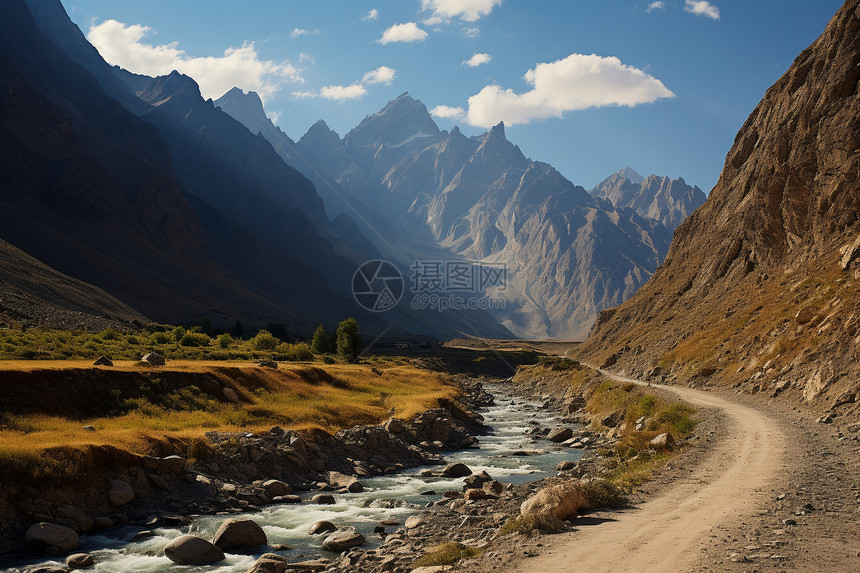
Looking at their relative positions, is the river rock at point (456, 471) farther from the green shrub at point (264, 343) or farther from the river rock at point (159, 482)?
the green shrub at point (264, 343)

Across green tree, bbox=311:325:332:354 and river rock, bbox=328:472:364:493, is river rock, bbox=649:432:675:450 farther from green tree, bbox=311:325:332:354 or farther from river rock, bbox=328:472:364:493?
green tree, bbox=311:325:332:354

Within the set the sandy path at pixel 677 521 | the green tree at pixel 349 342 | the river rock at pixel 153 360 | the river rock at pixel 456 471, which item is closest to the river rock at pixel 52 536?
the sandy path at pixel 677 521

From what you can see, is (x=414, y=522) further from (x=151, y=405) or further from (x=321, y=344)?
(x=321, y=344)

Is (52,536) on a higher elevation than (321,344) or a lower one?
higher

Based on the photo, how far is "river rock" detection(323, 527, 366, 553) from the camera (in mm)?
18812

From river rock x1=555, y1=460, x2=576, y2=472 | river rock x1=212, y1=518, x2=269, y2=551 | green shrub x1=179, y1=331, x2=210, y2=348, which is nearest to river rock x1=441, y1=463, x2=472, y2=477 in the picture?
river rock x1=555, y1=460, x2=576, y2=472

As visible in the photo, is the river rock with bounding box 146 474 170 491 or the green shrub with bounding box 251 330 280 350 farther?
the green shrub with bounding box 251 330 280 350

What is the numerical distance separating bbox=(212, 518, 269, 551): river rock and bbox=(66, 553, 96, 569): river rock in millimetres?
3605

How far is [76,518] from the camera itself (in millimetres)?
19766

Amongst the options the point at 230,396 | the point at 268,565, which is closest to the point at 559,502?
the point at 268,565

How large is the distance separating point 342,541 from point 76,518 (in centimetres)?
954

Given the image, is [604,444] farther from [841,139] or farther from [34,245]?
[34,245]

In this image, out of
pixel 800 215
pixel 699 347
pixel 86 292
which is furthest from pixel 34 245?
pixel 800 215

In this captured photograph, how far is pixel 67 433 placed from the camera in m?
24.8
